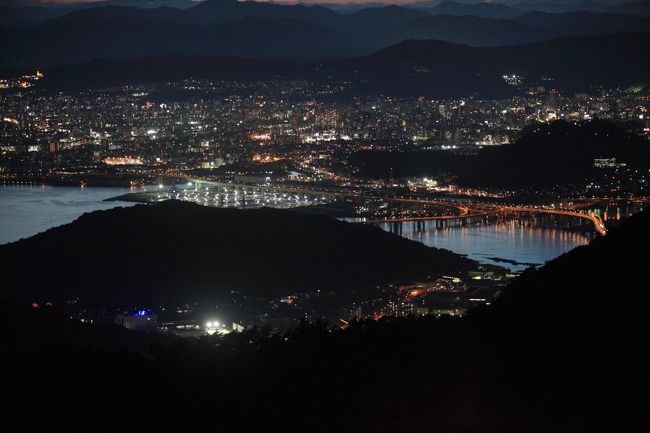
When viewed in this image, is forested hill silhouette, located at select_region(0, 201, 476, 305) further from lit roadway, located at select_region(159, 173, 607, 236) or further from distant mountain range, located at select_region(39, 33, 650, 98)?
distant mountain range, located at select_region(39, 33, 650, 98)

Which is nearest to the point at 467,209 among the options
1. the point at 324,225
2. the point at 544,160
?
the point at 544,160

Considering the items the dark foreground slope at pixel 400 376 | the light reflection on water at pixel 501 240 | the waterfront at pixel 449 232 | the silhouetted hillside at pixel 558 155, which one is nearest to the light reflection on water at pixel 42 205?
the waterfront at pixel 449 232

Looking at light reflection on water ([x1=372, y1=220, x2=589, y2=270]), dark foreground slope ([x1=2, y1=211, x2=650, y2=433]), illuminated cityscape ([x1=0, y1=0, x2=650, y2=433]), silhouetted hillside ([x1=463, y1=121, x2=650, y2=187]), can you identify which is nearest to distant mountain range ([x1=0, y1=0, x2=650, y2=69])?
illuminated cityscape ([x1=0, y1=0, x2=650, y2=433])

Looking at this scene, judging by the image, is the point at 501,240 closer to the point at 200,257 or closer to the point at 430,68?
the point at 200,257

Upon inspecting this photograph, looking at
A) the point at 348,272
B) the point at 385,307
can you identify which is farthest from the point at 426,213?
the point at 385,307

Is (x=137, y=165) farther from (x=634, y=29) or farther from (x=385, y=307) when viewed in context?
(x=634, y=29)

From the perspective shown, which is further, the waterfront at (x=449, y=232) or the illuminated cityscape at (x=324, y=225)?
the waterfront at (x=449, y=232)

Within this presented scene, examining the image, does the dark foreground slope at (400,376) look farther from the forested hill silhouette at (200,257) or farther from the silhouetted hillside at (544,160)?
the silhouetted hillside at (544,160)
